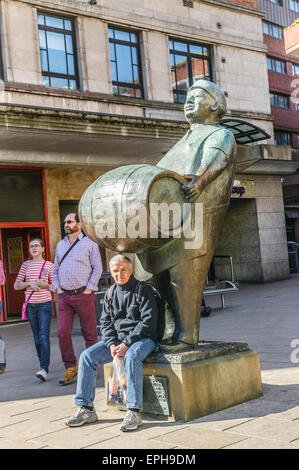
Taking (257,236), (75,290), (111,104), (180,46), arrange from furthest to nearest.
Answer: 1. (257,236)
2. (180,46)
3. (111,104)
4. (75,290)

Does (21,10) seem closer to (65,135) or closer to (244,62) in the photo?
(65,135)

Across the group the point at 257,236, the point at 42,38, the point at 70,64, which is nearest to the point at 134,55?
the point at 70,64

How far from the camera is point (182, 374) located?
4.44 m

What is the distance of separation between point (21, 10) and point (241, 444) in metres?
13.3

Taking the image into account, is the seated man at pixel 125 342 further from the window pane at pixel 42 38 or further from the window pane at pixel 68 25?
the window pane at pixel 68 25

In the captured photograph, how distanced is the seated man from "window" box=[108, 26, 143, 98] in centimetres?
1251

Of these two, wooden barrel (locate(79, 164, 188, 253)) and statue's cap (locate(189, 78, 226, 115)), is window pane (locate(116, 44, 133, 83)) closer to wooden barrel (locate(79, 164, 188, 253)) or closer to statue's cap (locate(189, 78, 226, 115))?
statue's cap (locate(189, 78, 226, 115))

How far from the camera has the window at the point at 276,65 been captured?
3123cm

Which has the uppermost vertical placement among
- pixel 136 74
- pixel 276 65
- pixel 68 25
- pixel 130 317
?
pixel 276 65

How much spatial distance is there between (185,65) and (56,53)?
469cm

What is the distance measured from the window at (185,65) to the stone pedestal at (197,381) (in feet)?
46.4

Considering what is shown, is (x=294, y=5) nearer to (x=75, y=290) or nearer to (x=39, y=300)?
(x=39, y=300)

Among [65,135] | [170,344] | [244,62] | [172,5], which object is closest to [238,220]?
[244,62]

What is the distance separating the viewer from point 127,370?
14.9 ft
